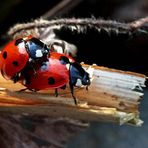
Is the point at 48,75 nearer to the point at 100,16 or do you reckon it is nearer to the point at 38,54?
the point at 38,54

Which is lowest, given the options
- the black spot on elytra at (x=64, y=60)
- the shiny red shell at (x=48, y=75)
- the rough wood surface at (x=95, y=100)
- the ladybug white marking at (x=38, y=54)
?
the rough wood surface at (x=95, y=100)

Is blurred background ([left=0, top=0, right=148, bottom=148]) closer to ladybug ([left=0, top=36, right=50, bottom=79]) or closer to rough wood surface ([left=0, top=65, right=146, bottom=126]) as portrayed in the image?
rough wood surface ([left=0, top=65, right=146, bottom=126])

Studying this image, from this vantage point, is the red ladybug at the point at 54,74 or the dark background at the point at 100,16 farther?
the dark background at the point at 100,16

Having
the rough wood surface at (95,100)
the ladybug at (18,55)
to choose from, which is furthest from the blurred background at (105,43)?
the ladybug at (18,55)

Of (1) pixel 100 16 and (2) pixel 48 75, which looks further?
(1) pixel 100 16

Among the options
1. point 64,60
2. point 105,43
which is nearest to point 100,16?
point 105,43

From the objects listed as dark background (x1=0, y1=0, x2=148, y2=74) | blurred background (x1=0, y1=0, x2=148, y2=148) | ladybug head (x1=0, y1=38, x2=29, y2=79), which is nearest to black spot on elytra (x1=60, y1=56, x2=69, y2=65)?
ladybug head (x1=0, y1=38, x2=29, y2=79)

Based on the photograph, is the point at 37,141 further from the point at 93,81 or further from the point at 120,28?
the point at 120,28

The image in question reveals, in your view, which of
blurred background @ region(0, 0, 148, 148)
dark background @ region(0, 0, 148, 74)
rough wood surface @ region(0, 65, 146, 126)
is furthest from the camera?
dark background @ region(0, 0, 148, 74)

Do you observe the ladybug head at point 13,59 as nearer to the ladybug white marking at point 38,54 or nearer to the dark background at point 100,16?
the ladybug white marking at point 38,54
